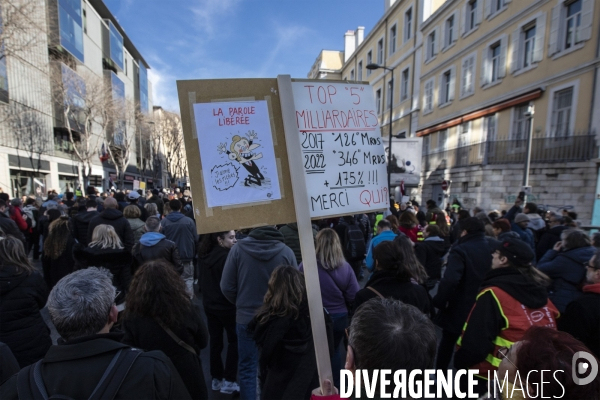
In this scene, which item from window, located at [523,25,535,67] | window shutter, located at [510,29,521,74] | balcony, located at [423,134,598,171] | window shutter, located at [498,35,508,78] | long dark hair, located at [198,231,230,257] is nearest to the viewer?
long dark hair, located at [198,231,230,257]

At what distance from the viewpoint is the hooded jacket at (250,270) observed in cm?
274

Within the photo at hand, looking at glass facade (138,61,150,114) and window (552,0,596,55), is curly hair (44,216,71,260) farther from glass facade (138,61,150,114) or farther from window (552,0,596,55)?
glass facade (138,61,150,114)

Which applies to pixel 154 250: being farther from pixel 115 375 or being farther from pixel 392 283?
pixel 392 283

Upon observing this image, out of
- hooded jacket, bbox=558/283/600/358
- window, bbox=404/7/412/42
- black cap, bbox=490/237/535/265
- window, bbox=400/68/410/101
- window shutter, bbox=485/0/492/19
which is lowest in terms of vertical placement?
hooded jacket, bbox=558/283/600/358

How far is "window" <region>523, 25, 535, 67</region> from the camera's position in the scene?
14459 mm

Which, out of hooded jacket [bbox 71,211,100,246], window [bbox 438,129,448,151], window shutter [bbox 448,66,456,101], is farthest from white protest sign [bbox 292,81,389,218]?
window shutter [bbox 448,66,456,101]

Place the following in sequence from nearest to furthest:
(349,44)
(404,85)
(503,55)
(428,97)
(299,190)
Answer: (299,190)
(503,55)
(428,97)
(404,85)
(349,44)

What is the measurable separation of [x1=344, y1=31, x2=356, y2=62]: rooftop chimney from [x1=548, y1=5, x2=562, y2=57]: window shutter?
27.2 meters

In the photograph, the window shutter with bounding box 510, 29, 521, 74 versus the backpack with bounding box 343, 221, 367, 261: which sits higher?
the window shutter with bounding box 510, 29, 521, 74

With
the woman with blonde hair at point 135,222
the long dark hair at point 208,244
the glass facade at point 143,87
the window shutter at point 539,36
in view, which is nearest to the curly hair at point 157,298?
the long dark hair at point 208,244

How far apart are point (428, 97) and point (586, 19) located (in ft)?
35.7

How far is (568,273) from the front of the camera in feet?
10.2

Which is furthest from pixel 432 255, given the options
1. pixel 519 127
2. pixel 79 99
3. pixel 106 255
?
pixel 79 99

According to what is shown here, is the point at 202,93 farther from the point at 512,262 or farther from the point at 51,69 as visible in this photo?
the point at 51,69
